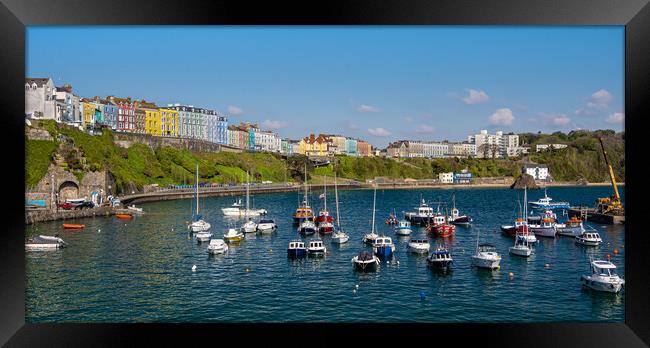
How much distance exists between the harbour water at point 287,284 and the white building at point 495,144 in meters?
85.2

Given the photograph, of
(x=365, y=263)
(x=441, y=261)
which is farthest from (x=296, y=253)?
(x=441, y=261)

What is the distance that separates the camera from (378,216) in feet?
120

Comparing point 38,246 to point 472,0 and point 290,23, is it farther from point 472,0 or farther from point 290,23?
point 472,0

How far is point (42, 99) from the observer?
44062 millimetres

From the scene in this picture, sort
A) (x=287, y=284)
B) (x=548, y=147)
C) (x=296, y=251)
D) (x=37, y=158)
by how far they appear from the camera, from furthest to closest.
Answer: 1. (x=548, y=147)
2. (x=37, y=158)
3. (x=296, y=251)
4. (x=287, y=284)

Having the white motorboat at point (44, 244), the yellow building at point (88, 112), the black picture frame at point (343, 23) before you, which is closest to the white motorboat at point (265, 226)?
the white motorboat at point (44, 244)

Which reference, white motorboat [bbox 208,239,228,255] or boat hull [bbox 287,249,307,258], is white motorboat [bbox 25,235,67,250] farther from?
boat hull [bbox 287,249,307,258]

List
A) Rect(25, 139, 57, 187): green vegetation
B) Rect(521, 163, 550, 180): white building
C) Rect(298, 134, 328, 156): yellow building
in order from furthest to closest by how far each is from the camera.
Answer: Rect(298, 134, 328, 156): yellow building < Rect(521, 163, 550, 180): white building < Rect(25, 139, 57, 187): green vegetation

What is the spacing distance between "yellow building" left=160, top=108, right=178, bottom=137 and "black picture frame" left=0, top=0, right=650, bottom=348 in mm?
56711

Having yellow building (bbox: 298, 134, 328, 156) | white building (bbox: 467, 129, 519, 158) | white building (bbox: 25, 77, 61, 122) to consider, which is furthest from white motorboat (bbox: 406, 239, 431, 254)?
white building (bbox: 467, 129, 519, 158)

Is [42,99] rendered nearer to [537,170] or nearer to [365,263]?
[365,263]

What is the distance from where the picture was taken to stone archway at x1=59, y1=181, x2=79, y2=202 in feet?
119

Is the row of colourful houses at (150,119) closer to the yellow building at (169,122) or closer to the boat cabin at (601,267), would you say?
the yellow building at (169,122)

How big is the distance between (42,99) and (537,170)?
66650mm
